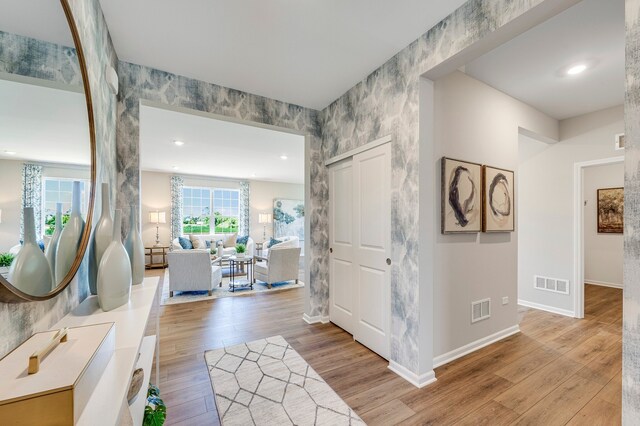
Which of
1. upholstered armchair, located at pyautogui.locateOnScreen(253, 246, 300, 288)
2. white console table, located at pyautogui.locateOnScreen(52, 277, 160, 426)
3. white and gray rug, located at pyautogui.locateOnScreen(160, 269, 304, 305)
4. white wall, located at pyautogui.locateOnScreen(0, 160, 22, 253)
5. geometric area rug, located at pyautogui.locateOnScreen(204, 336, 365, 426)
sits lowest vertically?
white and gray rug, located at pyautogui.locateOnScreen(160, 269, 304, 305)

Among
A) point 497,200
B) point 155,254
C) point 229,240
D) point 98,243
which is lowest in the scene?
point 155,254

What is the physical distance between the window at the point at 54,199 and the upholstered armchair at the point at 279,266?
395cm

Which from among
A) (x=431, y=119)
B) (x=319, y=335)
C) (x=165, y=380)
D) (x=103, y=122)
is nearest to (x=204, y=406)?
(x=165, y=380)

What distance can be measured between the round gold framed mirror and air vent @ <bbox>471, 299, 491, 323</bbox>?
10.1ft

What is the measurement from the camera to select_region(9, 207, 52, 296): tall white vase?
2.64 feet

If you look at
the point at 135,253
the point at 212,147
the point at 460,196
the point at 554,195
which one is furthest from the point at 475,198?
the point at 212,147

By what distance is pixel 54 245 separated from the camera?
3.39ft

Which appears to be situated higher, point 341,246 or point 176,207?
point 176,207

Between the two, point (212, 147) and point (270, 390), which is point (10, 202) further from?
point (212, 147)

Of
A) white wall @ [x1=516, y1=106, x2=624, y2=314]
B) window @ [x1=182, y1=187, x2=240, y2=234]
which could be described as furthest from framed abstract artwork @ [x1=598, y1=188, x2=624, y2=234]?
window @ [x1=182, y1=187, x2=240, y2=234]

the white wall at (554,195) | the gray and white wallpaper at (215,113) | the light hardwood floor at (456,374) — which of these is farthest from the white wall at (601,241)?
the gray and white wallpaper at (215,113)

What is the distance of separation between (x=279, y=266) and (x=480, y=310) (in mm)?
3482

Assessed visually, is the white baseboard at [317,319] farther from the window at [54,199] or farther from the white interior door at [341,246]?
the window at [54,199]

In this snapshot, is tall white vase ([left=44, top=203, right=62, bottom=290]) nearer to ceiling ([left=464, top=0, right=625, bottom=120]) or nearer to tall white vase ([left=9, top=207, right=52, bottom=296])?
tall white vase ([left=9, top=207, right=52, bottom=296])
